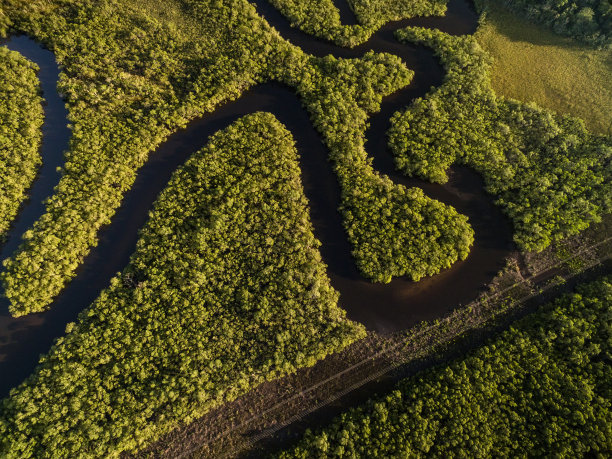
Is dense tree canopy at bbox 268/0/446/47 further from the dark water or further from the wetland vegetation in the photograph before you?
the dark water

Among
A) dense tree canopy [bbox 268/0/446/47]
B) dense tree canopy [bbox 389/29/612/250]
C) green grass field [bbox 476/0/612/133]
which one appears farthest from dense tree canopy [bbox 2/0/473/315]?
green grass field [bbox 476/0/612/133]

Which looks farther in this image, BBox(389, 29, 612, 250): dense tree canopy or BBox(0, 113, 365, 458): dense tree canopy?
BBox(389, 29, 612, 250): dense tree canopy

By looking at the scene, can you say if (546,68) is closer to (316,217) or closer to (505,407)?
(316,217)

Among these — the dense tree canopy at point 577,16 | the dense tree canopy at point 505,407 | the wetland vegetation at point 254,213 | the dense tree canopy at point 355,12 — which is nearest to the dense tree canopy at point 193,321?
the wetland vegetation at point 254,213

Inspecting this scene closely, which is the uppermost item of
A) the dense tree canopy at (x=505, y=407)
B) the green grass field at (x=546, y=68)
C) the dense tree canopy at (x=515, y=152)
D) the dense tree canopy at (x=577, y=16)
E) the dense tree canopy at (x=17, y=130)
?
the dense tree canopy at (x=577, y=16)

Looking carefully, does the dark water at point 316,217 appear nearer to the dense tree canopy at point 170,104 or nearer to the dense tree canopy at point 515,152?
the dense tree canopy at point 170,104

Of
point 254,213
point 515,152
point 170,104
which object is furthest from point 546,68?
point 170,104

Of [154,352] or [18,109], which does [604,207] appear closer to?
[154,352]
